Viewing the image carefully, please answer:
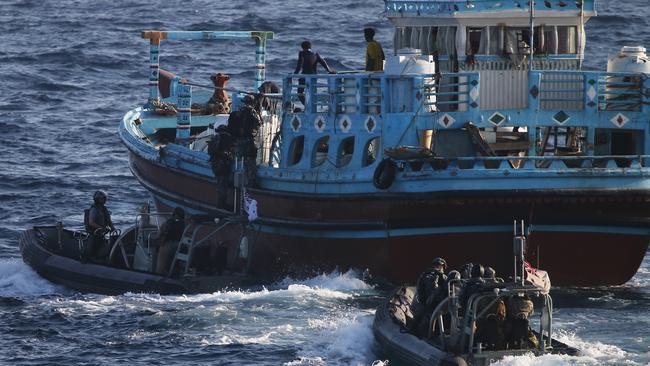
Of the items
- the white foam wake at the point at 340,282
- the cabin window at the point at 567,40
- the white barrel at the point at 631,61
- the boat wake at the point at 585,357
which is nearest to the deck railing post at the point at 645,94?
the white barrel at the point at 631,61

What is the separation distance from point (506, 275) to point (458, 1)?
5.73m

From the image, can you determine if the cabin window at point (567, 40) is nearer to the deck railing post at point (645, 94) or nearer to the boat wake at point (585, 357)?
the deck railing post at point (645, 94)

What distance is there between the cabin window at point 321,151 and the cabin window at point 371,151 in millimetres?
867

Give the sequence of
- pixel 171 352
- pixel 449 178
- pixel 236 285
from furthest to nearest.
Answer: pixel 236 285, pixel 449 178, pixel 171 352

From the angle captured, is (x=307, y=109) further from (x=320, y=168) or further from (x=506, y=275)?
(x=506, y=275)

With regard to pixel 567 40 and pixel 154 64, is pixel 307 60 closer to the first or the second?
pixel 567 40

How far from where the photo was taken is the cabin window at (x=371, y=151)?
3225 centimetres

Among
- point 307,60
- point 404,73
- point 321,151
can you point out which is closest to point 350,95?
point 404,73

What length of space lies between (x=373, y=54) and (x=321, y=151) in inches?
86.8

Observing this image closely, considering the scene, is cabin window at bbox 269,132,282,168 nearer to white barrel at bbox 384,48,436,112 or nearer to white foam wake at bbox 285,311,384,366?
white barrel at bbox 384,48,436,112

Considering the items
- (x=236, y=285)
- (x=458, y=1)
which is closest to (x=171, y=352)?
(x=236, y=285)

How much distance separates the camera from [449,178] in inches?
1202

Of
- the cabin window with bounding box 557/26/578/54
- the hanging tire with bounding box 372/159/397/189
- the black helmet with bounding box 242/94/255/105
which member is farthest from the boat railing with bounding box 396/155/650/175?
the black helmet with bounding box 242/94/255/105

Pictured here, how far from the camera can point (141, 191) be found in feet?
147
